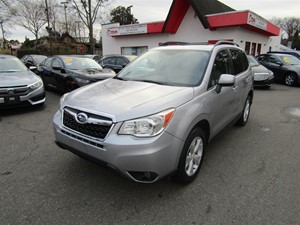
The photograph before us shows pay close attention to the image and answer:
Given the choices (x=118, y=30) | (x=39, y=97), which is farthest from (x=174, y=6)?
(x=39, y=97)

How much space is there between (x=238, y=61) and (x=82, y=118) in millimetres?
3325

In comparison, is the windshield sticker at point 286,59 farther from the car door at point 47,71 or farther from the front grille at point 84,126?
the front grille at point 84,126

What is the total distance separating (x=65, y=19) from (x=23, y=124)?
53.7m

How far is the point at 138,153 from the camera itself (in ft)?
Answer: 7.41

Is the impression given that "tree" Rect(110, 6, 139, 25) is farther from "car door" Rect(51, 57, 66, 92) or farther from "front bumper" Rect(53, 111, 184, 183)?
"front bumper" Rect(53, 111, 184, 183)

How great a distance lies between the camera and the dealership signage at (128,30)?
68.6 feet

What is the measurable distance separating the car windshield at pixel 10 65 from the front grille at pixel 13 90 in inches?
53.8

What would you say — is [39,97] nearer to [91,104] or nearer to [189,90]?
[91,104]

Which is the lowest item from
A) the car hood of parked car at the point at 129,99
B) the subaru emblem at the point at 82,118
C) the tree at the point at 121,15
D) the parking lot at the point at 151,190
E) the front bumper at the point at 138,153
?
the parking lot at the point at 151,190

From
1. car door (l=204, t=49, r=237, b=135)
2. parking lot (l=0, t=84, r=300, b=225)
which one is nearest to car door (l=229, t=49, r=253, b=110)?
car door (l=204, t=49, r=237, b=135)

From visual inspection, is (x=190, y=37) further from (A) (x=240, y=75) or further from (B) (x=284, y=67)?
(A) (x=240, y=75)

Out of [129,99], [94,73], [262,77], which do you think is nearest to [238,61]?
[129,99]

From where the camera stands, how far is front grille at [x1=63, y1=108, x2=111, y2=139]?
2.40 m

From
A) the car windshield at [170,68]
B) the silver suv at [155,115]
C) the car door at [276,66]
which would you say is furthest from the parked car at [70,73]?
the car door at [276,66]
